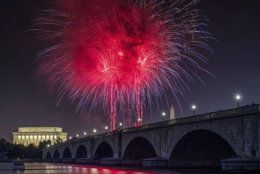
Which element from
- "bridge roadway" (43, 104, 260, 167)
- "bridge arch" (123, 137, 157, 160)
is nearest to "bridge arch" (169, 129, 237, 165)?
"bridge roadway" (43, 104, 260, 167)

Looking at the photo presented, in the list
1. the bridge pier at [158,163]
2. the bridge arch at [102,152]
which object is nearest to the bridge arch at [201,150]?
the bridge pier at [158,163]

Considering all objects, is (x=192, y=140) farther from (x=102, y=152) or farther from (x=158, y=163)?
(x=102, y=152)

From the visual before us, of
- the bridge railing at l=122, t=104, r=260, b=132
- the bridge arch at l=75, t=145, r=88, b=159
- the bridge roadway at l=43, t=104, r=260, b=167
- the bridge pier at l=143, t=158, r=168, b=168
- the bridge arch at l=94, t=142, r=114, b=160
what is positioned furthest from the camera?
the bridge arch at l=75, t=145, r=88, b=159

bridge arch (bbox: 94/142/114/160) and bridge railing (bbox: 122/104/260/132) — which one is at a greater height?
bridge railing (bbox: 122/104/260/132)

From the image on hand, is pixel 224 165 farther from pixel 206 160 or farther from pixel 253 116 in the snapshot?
pixel 206 160

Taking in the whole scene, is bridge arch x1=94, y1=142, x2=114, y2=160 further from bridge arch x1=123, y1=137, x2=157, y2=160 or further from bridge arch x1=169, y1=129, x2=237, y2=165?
bridge arch x1=169, y1=129, x2=237, y2=165

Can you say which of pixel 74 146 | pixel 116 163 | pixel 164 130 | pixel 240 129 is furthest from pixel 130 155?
pixel 74 146

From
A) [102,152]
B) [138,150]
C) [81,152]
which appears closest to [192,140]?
[138,150]

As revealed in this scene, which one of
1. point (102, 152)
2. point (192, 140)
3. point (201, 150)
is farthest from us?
point (102, 152)

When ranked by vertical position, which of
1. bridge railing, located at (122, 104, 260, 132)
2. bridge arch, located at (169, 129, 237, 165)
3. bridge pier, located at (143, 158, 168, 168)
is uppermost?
bridge railing, located at (122, 104, 260, 132)
